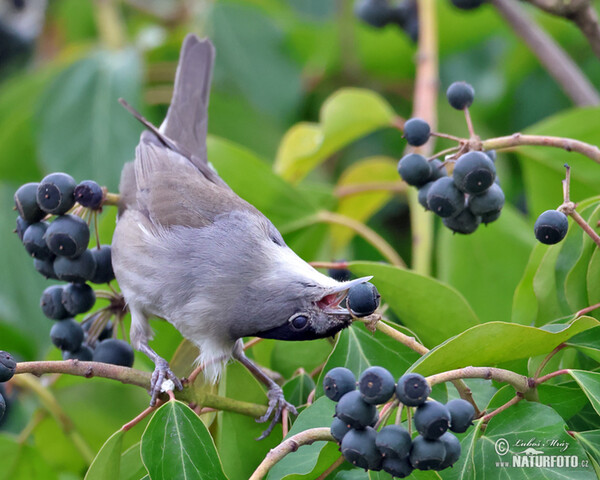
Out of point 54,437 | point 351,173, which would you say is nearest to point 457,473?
point 54,437

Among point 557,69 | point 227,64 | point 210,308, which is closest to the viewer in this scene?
point 210,308

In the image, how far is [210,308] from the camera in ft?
8.57

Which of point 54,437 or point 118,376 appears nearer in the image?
point 118,376

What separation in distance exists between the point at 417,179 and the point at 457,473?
2.99 feet

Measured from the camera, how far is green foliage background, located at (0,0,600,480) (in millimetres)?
1998

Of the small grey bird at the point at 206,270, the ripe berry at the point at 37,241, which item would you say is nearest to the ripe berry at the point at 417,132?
the small grey bird at the point at 206,270

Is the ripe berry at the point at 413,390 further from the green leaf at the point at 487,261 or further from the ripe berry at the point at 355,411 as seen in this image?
the green leaf at the point at 487,261

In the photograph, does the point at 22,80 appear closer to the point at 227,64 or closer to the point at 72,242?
the point at 227,64

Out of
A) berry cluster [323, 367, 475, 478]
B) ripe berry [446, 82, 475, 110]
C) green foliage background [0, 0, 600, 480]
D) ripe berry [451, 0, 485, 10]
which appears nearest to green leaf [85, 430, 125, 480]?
green foliage background [0, 0, 600, 480]

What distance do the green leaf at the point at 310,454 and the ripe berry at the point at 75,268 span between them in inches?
36.8

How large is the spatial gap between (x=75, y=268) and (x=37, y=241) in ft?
0.48

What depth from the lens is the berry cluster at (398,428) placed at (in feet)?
5.46

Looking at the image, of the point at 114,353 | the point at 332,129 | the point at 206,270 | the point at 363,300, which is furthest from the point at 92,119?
the point at 363,300

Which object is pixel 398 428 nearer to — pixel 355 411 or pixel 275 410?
pixel 355 411
